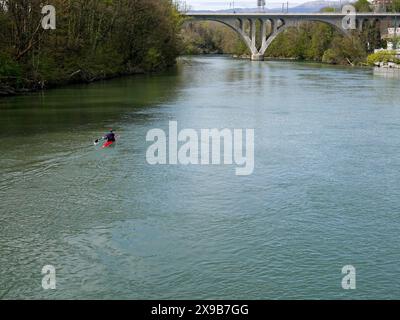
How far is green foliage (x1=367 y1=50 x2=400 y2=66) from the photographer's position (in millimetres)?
70938

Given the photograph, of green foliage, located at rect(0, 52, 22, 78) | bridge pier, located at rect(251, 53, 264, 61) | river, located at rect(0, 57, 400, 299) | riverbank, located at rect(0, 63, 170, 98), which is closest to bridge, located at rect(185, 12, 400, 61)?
bridge pier, located at rect(251, 53, 264, 61)

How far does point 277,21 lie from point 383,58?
32.4 meters

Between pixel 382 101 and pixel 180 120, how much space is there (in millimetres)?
14021

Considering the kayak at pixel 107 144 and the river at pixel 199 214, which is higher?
the kayak at pixel 107 144

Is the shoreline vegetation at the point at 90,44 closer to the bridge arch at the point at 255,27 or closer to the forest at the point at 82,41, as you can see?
the forest at the point at 82,41

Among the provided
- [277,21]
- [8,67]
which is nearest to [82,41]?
[8,67]

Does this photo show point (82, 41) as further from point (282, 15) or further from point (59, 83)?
point (282, 15)

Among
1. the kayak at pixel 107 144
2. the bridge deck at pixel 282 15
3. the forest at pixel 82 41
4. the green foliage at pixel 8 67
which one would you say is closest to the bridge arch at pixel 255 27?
the bridge deck at pixel 282 15

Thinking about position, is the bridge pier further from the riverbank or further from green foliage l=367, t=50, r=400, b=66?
the riverbank

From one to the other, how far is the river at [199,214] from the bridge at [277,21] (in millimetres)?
67143

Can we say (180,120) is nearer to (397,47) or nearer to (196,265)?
(196,265)

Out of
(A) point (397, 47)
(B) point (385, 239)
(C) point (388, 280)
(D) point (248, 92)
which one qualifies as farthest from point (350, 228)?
(A) point (397, 47)

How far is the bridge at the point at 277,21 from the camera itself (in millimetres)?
89750

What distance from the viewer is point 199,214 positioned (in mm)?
12648
